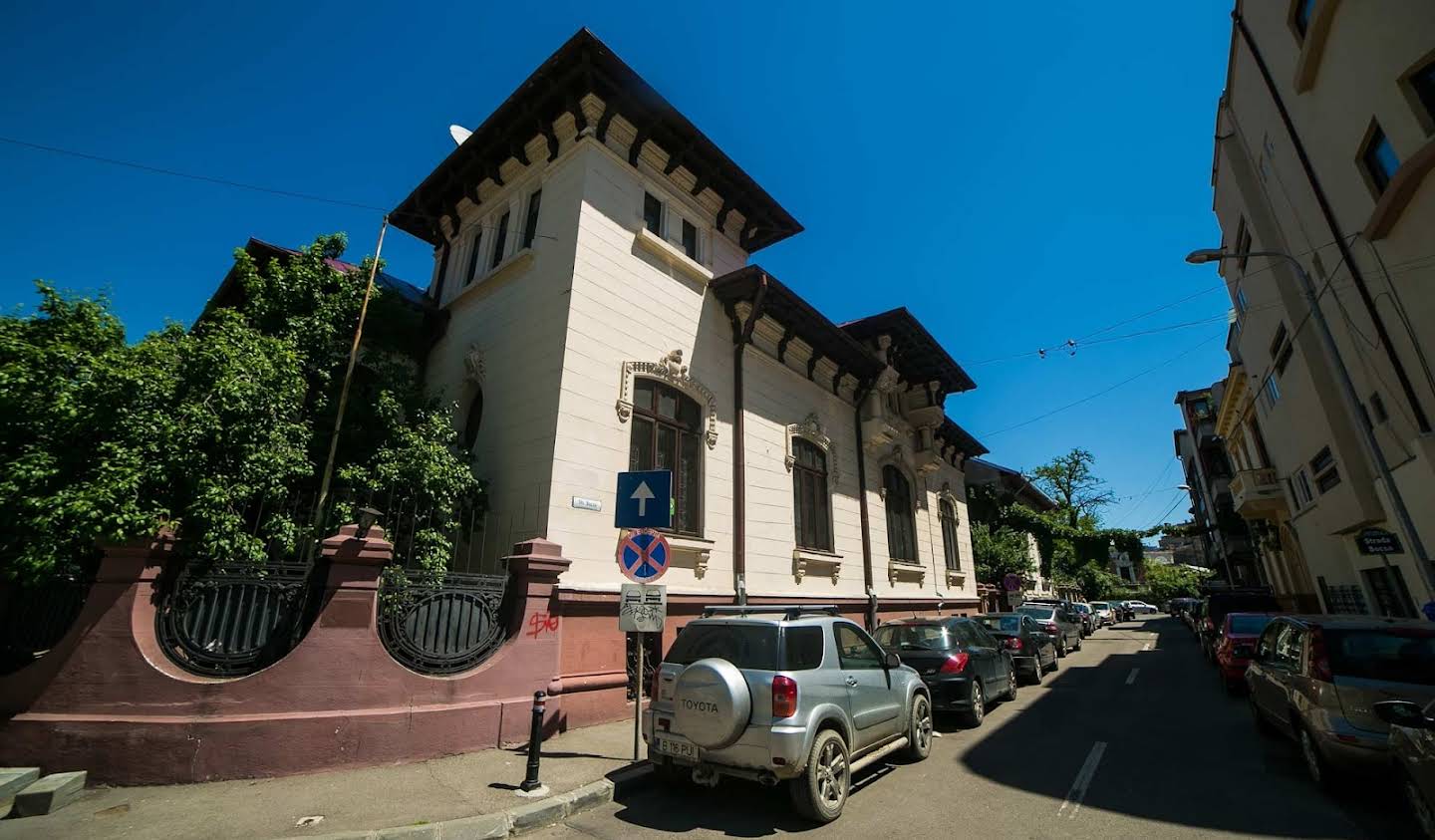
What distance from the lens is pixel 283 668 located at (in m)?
5.81

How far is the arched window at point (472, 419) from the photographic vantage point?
1099 centimetres

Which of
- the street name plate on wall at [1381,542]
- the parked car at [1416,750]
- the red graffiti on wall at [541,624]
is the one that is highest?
the street name plate on wall at [1381,542]

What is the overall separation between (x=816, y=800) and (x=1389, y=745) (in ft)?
15.0

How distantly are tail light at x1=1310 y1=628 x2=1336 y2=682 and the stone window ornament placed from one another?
850cm

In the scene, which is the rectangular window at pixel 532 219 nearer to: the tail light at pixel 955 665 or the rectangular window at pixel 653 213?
the rectangular window at pixel 653 213

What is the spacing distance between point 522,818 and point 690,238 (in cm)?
1099

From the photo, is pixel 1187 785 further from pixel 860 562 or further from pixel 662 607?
pixel 860 562

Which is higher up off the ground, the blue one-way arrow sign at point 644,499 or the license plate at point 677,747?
the blue one-way arrow sign at point 644,499

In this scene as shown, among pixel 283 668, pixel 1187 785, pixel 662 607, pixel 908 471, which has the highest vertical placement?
pixel 908 471

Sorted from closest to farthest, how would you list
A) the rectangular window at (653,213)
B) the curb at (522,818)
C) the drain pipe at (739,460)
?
the curb at (522,818) < the drain pipe at (739,460) < the rectangular window at (653,213)

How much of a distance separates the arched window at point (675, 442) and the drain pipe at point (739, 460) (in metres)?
0.86

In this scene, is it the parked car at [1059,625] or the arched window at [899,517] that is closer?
the arched window at [899,517]

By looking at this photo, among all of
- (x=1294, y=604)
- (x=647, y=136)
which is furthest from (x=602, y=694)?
(x=1294, y=604)

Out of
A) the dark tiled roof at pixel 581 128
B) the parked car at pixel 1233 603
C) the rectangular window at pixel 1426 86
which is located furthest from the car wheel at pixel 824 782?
→ the parked car at pixel 1233 603
